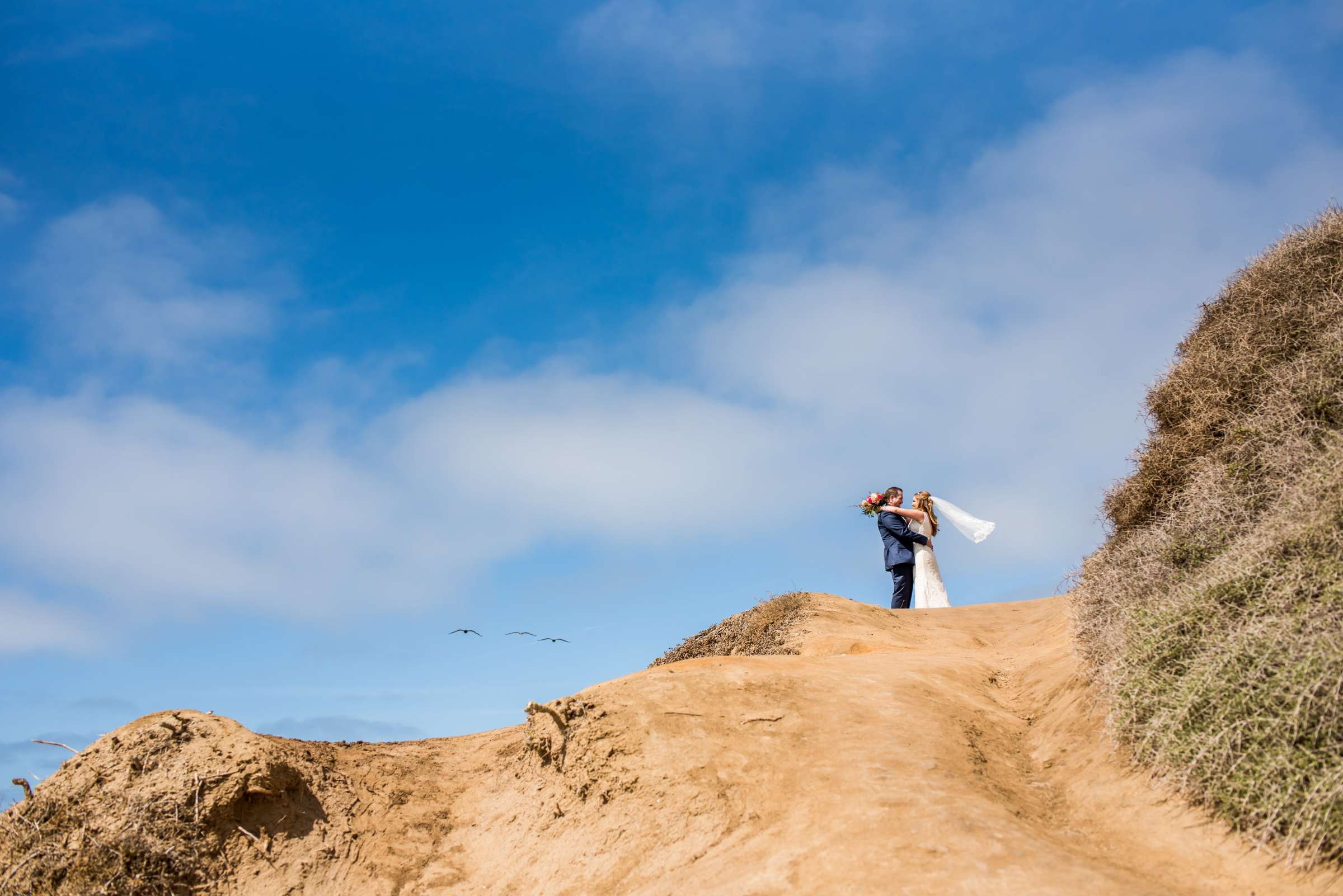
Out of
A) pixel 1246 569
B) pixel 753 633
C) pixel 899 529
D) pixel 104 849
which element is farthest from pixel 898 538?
pixel 104 849

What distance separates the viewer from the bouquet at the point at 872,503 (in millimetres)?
15844

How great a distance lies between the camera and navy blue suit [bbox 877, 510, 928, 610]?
1530 cm

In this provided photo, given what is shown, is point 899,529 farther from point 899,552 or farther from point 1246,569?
point 1246,569

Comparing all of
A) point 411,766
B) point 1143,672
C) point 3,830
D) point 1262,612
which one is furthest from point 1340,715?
point 3,830

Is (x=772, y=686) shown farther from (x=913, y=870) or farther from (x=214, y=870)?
(x=214, y=870)

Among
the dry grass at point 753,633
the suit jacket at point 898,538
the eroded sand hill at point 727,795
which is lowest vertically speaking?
the eroded sand hill at point 727,795

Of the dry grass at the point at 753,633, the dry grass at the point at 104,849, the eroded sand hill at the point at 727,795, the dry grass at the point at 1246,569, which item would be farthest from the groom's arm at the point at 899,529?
the dry grass at the point at 104,849

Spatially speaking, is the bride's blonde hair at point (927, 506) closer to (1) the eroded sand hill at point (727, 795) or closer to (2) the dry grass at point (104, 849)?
(1) the eroded sand hill at point (727, 795)

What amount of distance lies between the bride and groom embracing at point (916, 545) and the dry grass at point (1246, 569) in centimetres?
679

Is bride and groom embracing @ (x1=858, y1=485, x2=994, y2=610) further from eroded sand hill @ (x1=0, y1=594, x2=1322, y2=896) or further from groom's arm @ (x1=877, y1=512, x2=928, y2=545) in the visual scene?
eroded sand hill @ (x1=0, y1=594, x2=1322, y2=896)

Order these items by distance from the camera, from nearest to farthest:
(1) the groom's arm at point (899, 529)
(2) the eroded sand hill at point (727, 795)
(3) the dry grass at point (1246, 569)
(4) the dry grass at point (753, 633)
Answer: (3) the dry grass at point (1246, 569)
(2) the eroded sand hill at point (727, 795)
(4) the dry grass at point (753, 633)
(1) the groom's arm at point (899, 529)

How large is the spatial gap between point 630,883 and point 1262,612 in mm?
4871

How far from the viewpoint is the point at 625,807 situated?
7.03 meters

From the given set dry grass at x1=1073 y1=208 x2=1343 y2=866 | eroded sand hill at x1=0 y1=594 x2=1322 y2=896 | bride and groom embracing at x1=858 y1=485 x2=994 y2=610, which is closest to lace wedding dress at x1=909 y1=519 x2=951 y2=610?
bride and groom embracing at x1=858 y1=485 x2=994 y2=610
